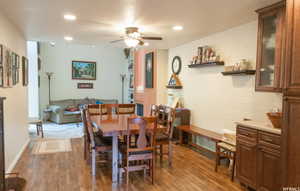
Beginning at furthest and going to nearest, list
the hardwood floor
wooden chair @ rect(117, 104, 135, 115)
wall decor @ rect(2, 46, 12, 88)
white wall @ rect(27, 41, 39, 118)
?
white wall @ rect(27, 41, 39, 118) < wooden chair @ rect(117, 104, 135, 115) < wall decor @ rect(2, 46, 12, 88) < the hardwood floor

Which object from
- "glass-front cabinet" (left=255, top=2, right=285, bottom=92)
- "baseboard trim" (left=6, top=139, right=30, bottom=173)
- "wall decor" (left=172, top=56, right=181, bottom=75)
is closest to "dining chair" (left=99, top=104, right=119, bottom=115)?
"baseboard trim" (left=6, top=139, right=30, bottom=173)

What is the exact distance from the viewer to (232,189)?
3.12 meters

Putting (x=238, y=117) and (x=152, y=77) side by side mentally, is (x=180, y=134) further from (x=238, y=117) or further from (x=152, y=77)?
(x=152, y=77)

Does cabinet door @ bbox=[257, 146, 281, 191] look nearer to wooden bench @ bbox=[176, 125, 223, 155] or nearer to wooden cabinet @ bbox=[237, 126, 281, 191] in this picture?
wooden cabinet @ bbox=[237, 126, 281, 191]

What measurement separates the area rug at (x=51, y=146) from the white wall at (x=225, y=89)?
3.12m

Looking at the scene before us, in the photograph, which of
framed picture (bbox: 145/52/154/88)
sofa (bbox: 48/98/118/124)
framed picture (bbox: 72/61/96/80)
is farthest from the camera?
framed picture (bbox: 72/61/96/80)

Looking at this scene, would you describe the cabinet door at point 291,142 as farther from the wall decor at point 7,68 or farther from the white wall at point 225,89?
the wall decor at point 7,68

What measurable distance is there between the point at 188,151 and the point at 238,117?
1.43 meters

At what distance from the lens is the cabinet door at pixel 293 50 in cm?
217

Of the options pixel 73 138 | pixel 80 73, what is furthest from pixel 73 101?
pixel 73 138

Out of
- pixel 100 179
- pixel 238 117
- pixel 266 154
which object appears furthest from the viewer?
pixel 238 117

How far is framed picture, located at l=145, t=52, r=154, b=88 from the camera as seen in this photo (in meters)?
7.16

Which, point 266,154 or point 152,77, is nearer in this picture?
point 266,154

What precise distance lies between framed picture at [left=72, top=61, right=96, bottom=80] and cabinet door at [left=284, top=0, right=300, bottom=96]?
8.46 metres
